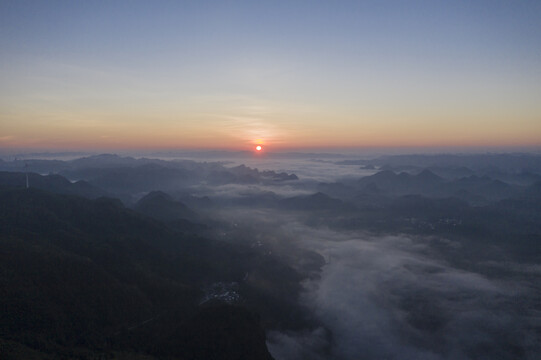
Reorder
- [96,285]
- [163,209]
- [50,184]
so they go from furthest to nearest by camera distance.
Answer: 1. [50,184]
2. [163,209]
3. [96,285]

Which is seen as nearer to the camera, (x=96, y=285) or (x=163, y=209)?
(x=96, y=285)

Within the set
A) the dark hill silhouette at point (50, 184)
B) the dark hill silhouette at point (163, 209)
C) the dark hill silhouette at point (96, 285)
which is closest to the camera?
the dark hill silhouette at point (96, 285)

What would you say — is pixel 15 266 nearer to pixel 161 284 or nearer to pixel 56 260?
pixel 56 260

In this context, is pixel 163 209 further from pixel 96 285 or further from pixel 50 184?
pixel 96 285

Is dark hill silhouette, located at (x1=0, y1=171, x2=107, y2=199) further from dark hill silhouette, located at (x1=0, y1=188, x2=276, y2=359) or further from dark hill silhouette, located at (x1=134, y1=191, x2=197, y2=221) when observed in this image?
dark hill silhouette, located at (x1=0, y1=188, x2=276, y2=359)

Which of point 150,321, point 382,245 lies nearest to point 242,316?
point 150,321

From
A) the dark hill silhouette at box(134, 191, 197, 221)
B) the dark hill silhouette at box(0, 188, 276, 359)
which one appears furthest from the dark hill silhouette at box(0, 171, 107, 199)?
the dark hill silhouette at box(0, 188, 276, 359)

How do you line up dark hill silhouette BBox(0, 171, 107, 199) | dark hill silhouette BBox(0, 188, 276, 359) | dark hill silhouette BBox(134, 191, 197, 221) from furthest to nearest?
1. dark hill silhouette BBox(134, 191, 197, 221)
2. dark hill silhouette BBox(0, 171, 107, 199)
3. dark hill silhouette BBox(0, 188, 276, 359)

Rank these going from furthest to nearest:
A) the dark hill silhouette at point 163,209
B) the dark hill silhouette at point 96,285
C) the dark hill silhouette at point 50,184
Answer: the dark hill silhouette at point 163,209 → the dark hill silhouette at point 50,184 → the dark hill silhouette at point 96,285

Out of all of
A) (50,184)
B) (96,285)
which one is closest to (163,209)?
(50,184)

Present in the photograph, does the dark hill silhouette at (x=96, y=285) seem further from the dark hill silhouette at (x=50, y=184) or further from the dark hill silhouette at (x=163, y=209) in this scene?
the dark hill silhouette at (x=50, y=184)

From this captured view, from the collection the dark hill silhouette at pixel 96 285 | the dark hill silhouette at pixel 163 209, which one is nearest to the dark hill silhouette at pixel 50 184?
the dark hill silhouette at pixel 163 209
